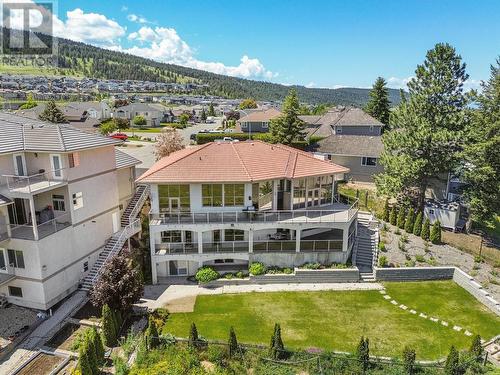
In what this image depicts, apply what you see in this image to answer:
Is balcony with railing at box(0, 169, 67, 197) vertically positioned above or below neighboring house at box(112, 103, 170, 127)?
below

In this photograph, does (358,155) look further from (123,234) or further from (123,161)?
(123,234)

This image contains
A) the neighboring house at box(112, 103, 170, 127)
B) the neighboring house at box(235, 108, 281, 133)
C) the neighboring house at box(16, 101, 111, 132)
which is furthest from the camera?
the neighboring house at box(112, 103, 170, 127)

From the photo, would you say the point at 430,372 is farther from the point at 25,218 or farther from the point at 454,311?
the point at 25,218

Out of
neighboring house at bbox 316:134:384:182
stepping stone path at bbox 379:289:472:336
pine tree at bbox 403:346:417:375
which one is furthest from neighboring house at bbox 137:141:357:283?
neighboring house at bbox 316:134:384:182

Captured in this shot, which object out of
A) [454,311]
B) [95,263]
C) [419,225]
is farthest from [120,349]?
[419,225]

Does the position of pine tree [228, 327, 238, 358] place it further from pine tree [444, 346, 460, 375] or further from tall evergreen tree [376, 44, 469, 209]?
tall evergreen tree [376, 44, 469, 209]

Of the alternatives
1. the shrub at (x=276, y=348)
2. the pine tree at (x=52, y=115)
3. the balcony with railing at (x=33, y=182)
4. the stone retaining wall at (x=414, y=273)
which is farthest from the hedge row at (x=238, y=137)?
the shrub at (x=276, y=348)
